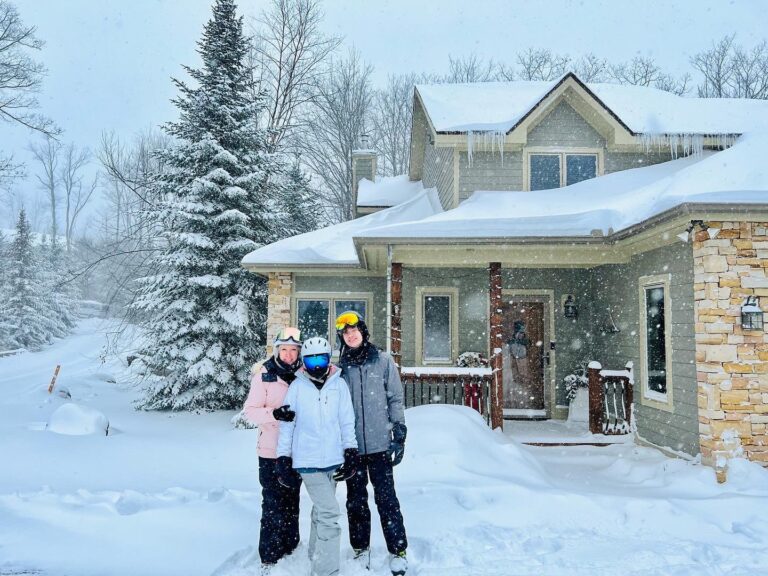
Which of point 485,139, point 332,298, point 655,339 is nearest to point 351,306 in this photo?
point 332,298

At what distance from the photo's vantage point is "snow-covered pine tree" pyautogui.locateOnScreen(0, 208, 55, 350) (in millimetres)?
24797

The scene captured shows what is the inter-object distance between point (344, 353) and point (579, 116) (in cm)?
858

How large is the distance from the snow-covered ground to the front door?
2.65 meters

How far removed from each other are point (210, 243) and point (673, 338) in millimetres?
8381

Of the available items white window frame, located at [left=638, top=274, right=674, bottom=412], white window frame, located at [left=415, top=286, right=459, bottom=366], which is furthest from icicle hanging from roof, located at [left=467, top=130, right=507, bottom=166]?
white window frame, located at [left=638, top=274, right=674, bottom=412]

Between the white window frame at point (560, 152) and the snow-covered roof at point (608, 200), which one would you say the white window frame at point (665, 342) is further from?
the white window frame at point (560, 152)

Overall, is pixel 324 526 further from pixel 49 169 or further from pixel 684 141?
pixel 49 169

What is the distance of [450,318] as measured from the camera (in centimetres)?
1006

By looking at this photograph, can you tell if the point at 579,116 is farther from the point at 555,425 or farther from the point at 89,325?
the point at 89,325

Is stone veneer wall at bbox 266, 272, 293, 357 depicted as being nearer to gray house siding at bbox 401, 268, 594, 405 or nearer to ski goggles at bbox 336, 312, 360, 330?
gray house siding at bbox 401, 268, 594, 405

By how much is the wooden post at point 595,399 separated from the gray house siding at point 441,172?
4.07m

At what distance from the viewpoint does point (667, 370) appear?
6840mm

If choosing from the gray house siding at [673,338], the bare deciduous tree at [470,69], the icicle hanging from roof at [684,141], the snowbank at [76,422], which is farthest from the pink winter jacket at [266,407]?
the bare deciduous tree at [470,69]

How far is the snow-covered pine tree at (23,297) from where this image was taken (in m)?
24.8
